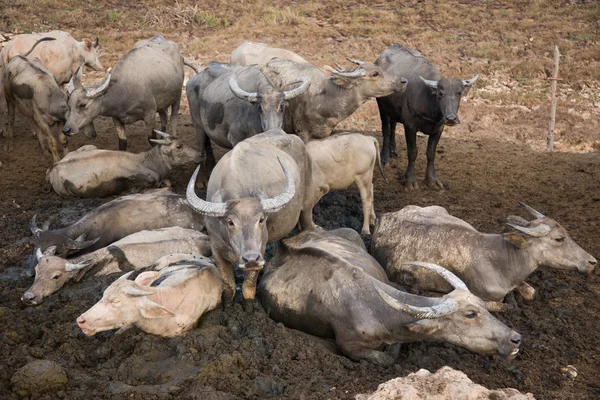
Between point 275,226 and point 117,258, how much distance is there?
1912mm

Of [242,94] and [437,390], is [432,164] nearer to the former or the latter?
[242,94]

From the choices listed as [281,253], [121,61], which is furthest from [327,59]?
[281,253]

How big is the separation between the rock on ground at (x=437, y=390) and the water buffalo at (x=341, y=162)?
3781 millimetres

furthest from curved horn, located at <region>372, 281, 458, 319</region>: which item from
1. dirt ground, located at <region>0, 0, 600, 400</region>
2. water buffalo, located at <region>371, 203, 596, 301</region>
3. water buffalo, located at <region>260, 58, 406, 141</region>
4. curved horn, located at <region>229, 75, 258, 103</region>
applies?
water buffalo, located at <region>260, 58, 406, 141</region>

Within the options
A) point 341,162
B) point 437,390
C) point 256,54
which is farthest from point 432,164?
point 437,390

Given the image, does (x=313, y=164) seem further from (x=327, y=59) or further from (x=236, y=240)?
(x=327, y=59)

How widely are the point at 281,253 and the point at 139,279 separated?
5.09 ft

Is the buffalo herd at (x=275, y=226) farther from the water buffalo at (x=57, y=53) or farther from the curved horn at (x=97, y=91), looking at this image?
the water buffalo at (x=57, y=53)

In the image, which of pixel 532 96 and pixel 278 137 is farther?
pixel 532 96

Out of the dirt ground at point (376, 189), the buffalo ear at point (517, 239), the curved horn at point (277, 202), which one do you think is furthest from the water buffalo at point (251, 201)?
the buffalo ear at point (517, 239)

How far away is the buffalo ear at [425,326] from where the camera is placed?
20.2ft

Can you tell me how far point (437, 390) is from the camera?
534 centimetres

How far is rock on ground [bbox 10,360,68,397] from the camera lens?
5.46m

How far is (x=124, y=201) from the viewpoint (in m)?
9.11
